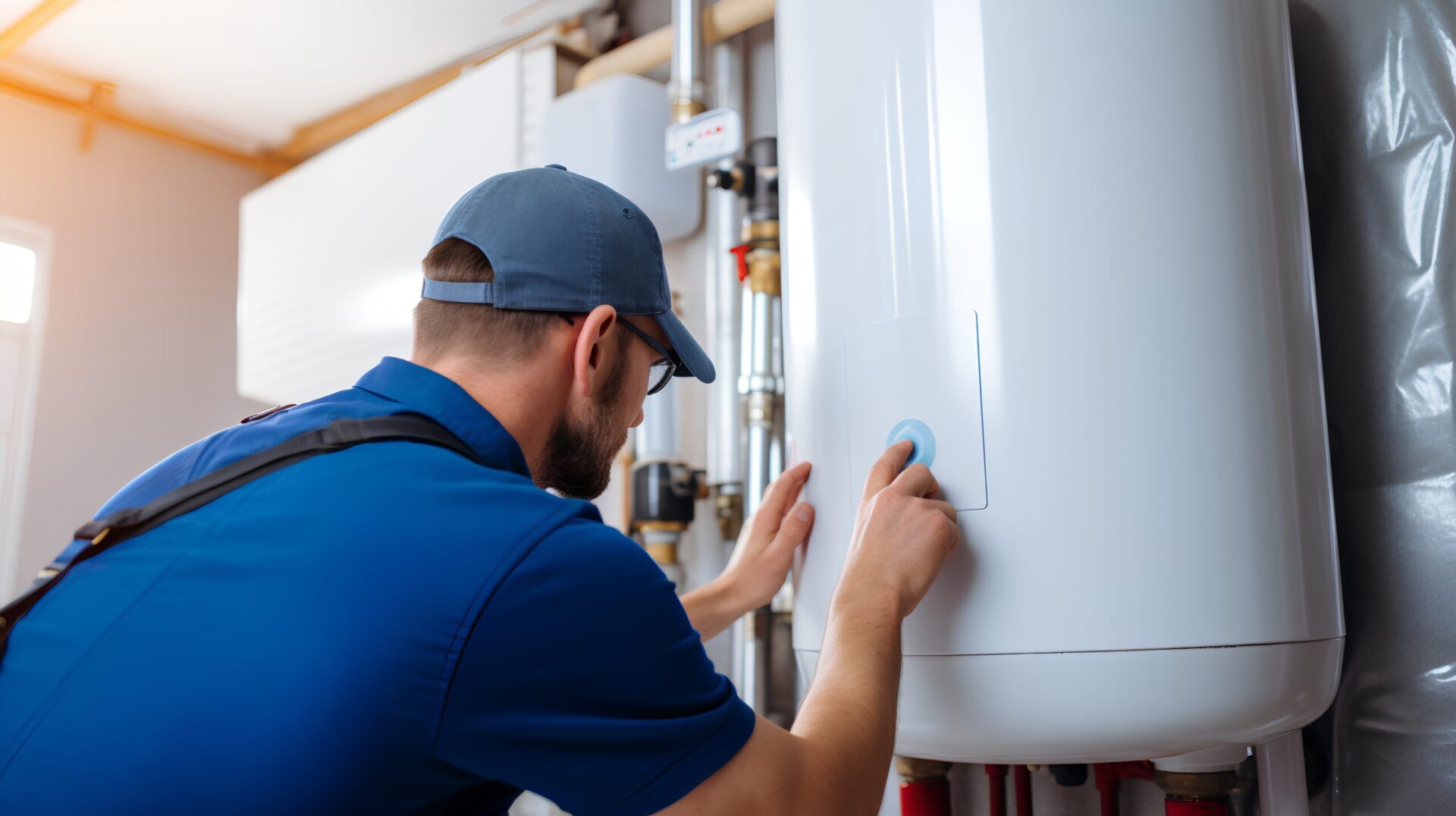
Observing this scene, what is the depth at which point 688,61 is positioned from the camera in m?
1.39

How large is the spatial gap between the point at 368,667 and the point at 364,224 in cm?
143

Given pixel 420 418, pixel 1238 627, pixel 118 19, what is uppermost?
pixel 118 19

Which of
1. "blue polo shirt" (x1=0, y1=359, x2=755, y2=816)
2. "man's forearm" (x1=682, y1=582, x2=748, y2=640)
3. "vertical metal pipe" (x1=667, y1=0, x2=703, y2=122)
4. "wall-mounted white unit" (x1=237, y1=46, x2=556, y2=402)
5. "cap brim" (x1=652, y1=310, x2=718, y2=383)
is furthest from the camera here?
"wall-mounted white unit" (x1=237, y1=46, x2=556, y2=402)

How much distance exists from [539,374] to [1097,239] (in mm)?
386

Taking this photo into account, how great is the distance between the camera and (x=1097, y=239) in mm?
736

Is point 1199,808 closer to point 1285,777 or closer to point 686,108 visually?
point 1285,777

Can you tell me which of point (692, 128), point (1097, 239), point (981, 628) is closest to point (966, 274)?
point (1097, 239)

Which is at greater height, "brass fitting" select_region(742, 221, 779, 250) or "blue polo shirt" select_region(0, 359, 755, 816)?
"brass fitting" select_region(742, 221, 779, 250)

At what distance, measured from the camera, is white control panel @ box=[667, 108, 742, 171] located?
130cm

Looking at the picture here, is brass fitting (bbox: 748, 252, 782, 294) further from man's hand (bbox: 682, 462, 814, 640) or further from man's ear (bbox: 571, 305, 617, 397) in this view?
man's ear (bbox: 571, 305, 617, 397)

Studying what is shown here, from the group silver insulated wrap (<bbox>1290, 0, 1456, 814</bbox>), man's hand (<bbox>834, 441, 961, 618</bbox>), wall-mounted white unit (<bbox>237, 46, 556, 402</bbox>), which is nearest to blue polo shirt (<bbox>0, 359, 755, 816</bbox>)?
man's hand (<bbox>834, 441, 961, 618</bbox>)

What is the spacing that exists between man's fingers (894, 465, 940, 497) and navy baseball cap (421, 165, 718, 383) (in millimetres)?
218

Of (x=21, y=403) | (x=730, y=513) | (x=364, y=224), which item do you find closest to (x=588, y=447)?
(x=730, y=513)

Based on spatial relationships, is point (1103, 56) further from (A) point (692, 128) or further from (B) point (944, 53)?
(A) point (692, 128)
